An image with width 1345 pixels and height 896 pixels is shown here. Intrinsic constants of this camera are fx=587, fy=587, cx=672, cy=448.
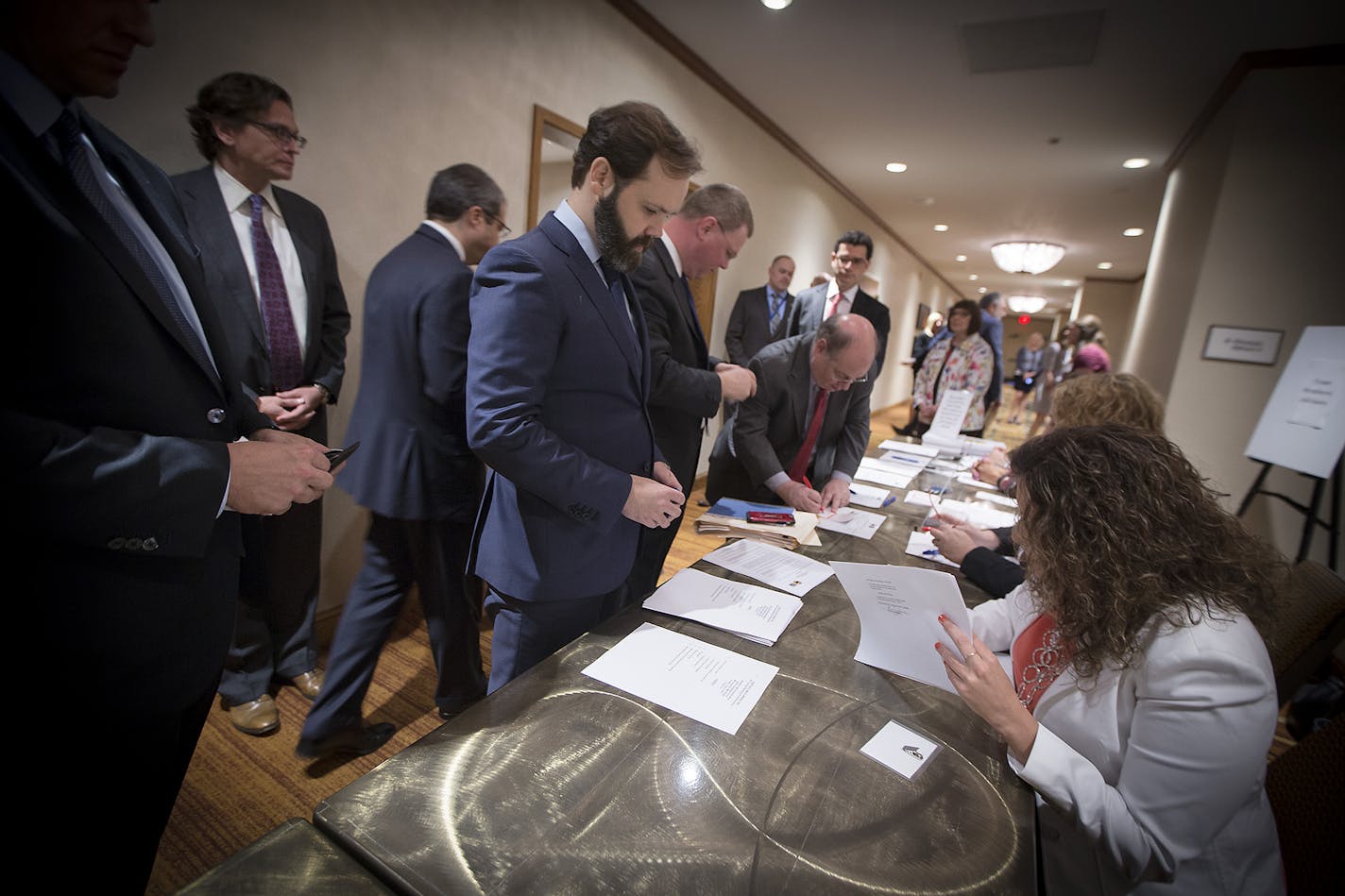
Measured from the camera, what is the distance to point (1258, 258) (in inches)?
134

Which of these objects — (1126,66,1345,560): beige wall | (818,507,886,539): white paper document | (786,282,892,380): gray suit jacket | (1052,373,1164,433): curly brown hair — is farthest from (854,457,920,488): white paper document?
(1126,66,1345,560): beige wall

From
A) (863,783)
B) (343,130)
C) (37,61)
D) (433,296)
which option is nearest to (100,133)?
(37,61)

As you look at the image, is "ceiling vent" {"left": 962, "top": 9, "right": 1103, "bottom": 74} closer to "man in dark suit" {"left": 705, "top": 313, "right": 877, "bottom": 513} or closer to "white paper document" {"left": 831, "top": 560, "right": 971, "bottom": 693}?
"man in dark suit" {"left": 705, "top": 313, "right": 877, "bottom": 513}

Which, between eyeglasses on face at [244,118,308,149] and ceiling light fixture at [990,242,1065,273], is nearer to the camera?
eyeglasses on face at [244,118,308,149]

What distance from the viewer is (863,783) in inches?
29.4

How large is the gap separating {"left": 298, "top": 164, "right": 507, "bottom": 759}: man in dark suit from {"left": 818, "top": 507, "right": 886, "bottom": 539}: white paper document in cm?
110

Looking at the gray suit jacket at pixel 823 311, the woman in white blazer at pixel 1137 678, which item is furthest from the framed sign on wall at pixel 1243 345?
the woman in white blazer at pixel 1137 678

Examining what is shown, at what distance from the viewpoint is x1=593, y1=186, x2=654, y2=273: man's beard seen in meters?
1.13

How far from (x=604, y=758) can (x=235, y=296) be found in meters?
1.66

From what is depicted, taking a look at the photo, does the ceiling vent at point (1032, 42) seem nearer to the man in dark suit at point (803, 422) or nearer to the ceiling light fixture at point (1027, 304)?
the man in dark suit at point (803, 422)

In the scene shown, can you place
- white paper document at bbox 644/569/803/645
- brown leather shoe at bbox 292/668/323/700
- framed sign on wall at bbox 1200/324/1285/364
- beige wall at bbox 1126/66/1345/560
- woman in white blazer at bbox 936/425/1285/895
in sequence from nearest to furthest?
woman in white blazer at bbox 936/425/1285/895 < white paper document at bbox 644/569/803/645 < brown leather shoe at bbox 292/668/323/700 < beige wall at bbox 1126/66/1345/560 < framed sign on wall at bbox 1200/324/1285/364

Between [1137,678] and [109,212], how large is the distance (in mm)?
1487

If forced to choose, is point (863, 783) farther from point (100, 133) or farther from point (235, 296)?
point (235, 296)

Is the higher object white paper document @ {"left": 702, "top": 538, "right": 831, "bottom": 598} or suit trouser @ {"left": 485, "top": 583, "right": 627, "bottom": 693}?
white paper document @ {"left": 702, "top": 538, "right": 831, "bottom": 598}
